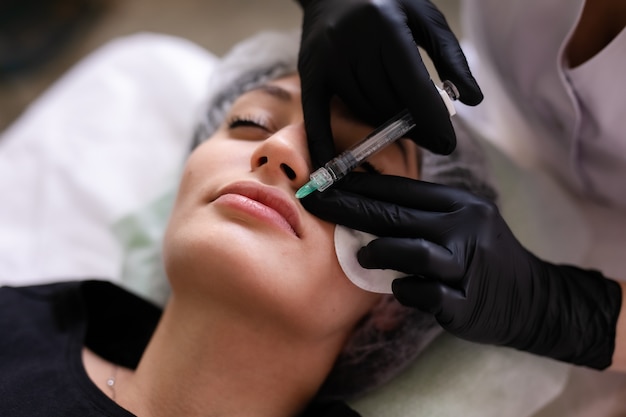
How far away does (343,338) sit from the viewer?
3.66 ft

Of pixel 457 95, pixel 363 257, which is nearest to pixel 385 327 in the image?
pixel 363 257

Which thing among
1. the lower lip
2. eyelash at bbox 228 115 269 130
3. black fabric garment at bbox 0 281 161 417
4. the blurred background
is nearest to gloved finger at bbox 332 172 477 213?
the lower lip

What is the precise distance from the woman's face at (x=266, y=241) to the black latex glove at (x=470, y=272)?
0.05 meters

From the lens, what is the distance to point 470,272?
35.6 inches

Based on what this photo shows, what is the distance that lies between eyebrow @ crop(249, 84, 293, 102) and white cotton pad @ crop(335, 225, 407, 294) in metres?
0.28

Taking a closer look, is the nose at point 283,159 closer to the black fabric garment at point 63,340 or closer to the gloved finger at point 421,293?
the gloved finger at point 421,293

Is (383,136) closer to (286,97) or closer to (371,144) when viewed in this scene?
(371,144)

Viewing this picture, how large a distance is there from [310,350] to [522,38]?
2.33 feet

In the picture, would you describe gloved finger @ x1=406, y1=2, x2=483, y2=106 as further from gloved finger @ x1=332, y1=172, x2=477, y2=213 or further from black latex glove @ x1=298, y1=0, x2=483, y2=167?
gloved finger @ x1=332, y1=172, x2=477, y2=213

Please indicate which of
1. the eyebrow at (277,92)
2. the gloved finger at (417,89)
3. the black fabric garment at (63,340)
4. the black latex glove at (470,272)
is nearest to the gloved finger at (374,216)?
the black latex glove at (470,272)

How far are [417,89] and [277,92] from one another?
0.94ft

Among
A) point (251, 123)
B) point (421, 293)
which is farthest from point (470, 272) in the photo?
point (251, 123)

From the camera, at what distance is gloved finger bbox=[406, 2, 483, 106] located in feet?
3.12

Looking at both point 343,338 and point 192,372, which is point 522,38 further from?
point 192,372
